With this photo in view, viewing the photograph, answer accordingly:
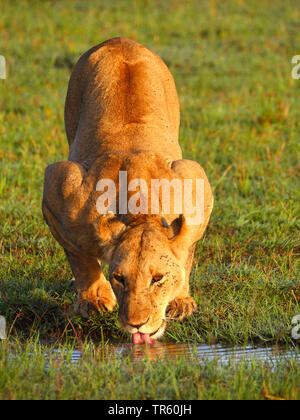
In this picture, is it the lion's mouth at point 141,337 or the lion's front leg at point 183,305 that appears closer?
the lion's mouth at point 141,337

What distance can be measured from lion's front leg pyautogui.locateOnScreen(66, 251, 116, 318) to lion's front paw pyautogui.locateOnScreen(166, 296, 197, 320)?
436mm

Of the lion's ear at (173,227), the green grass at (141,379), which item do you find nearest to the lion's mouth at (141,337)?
the green grass at (141,379)

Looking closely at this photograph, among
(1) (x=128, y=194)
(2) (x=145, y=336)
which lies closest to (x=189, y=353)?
(2) (x=145, y=336)

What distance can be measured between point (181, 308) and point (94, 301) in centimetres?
62

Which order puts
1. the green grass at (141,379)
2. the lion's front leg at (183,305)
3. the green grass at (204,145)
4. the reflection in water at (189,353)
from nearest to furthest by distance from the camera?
the green grass at (141,379) < the reflection in water at (189,353) < the lion's front leg at (183,305) < the green grass at (204,145)

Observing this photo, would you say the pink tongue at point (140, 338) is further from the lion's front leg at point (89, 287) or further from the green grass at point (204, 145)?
the lion's front leg at point (89, 287)

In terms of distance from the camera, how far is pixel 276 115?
10.1 metres

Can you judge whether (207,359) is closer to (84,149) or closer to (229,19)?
(84,149)

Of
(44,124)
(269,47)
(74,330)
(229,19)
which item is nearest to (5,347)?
(74,330)

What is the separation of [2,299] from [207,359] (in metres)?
1.81

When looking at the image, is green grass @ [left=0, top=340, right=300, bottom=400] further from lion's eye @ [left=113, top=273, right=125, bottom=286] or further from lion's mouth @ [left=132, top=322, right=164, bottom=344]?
lion's eye @ [left=113, top=273, right=125, bottom=286]

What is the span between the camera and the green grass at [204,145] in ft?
17.3

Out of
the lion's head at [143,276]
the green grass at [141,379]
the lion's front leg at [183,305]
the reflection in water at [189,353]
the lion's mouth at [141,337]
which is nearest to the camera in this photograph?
the green grass at [141,379]

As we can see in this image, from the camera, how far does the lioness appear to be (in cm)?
433
